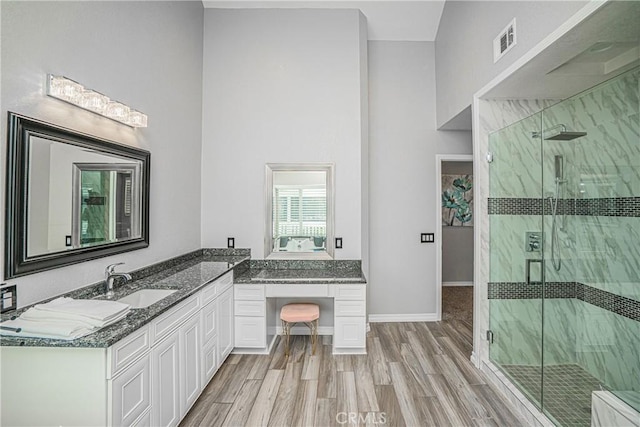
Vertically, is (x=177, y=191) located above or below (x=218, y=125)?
below

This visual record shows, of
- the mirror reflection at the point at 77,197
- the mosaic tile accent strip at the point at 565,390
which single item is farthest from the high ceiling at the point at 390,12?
the mosaic tile accent strip at the point at 565,390

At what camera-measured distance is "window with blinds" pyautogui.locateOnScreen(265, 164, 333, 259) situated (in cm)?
368

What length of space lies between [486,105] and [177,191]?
116 inches

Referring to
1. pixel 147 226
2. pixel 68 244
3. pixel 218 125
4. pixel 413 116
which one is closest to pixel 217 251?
pixel 147 226

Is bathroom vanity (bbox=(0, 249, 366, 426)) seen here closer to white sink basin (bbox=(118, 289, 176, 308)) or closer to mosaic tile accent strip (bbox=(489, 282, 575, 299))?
white sink basin (bbox=(118, 289, 176, 308))

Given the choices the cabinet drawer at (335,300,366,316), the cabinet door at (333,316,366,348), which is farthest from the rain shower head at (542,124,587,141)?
the cabinet door at (333,316,366,348)

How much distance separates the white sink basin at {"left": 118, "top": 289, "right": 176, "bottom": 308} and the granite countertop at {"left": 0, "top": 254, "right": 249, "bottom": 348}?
3cm

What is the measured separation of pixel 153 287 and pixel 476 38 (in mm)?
3350

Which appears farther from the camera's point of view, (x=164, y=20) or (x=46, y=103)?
(x=164, y=20)

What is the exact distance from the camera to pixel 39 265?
1.70 m

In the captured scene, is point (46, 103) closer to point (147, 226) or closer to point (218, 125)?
point (147, 226)

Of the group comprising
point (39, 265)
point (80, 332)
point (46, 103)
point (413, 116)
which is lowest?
point (80, 332)

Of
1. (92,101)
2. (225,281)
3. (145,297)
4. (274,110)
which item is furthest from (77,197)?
(274,110)

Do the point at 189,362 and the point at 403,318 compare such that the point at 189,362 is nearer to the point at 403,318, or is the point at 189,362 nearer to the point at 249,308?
the point at 249,308
